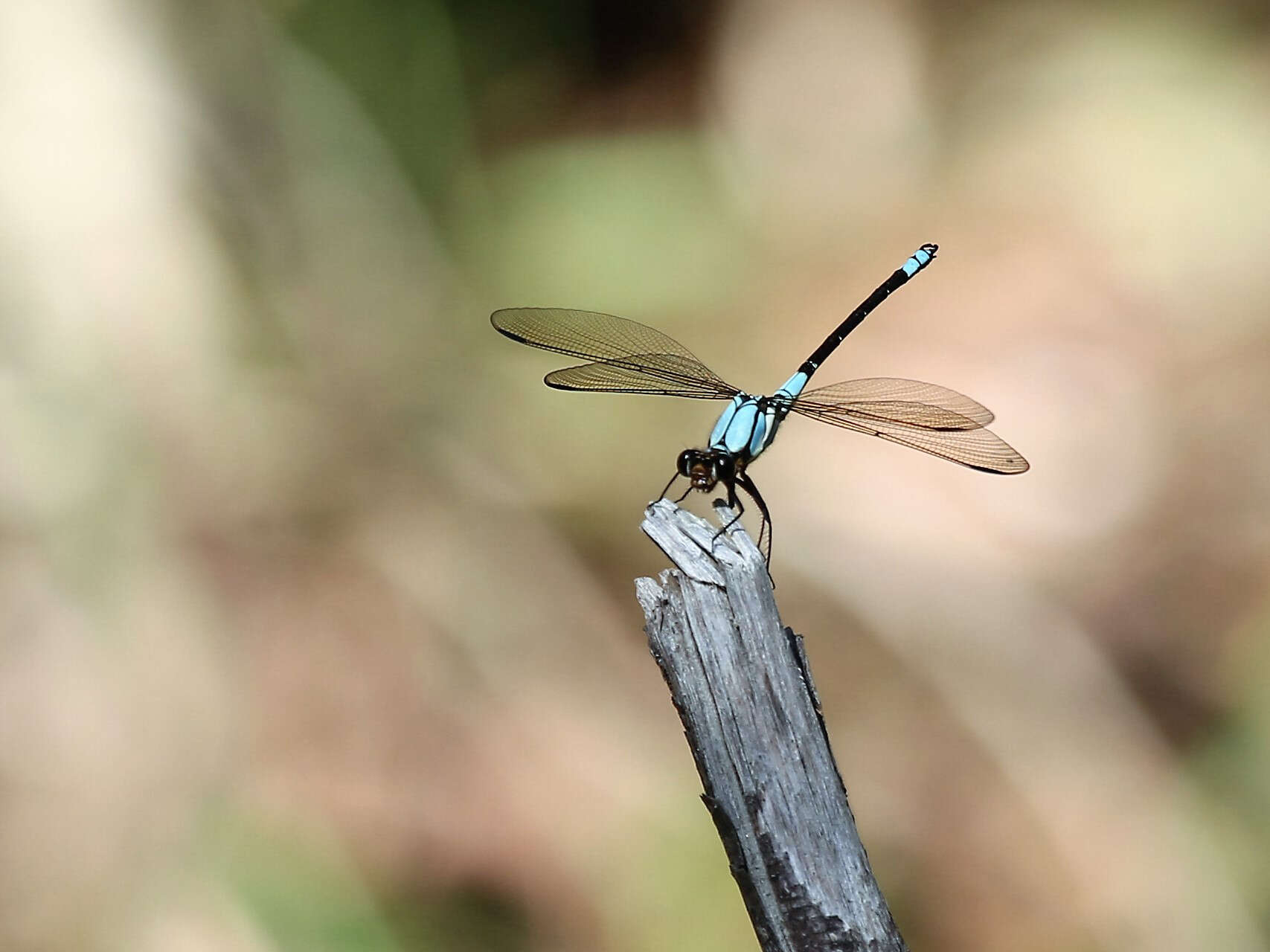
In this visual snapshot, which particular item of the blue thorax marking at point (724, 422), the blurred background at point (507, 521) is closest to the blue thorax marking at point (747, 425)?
the blue thorax marking at point (724, 422)

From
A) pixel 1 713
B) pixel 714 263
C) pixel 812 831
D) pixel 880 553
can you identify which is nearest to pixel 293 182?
pixel 714 263

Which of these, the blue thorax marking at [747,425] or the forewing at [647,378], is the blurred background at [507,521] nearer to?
the forewing at [647,378]

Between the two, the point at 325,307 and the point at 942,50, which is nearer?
the point at 325,307

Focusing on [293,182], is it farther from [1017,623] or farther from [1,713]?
[1017,623]

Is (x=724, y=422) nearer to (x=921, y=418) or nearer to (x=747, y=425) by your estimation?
(x=747, y=425)

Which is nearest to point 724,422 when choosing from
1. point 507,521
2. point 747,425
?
point 747,425

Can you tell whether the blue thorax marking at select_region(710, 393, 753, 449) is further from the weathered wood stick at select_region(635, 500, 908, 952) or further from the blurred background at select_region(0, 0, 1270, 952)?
the blurred background at select_region(0, 0, 1270, 952)
